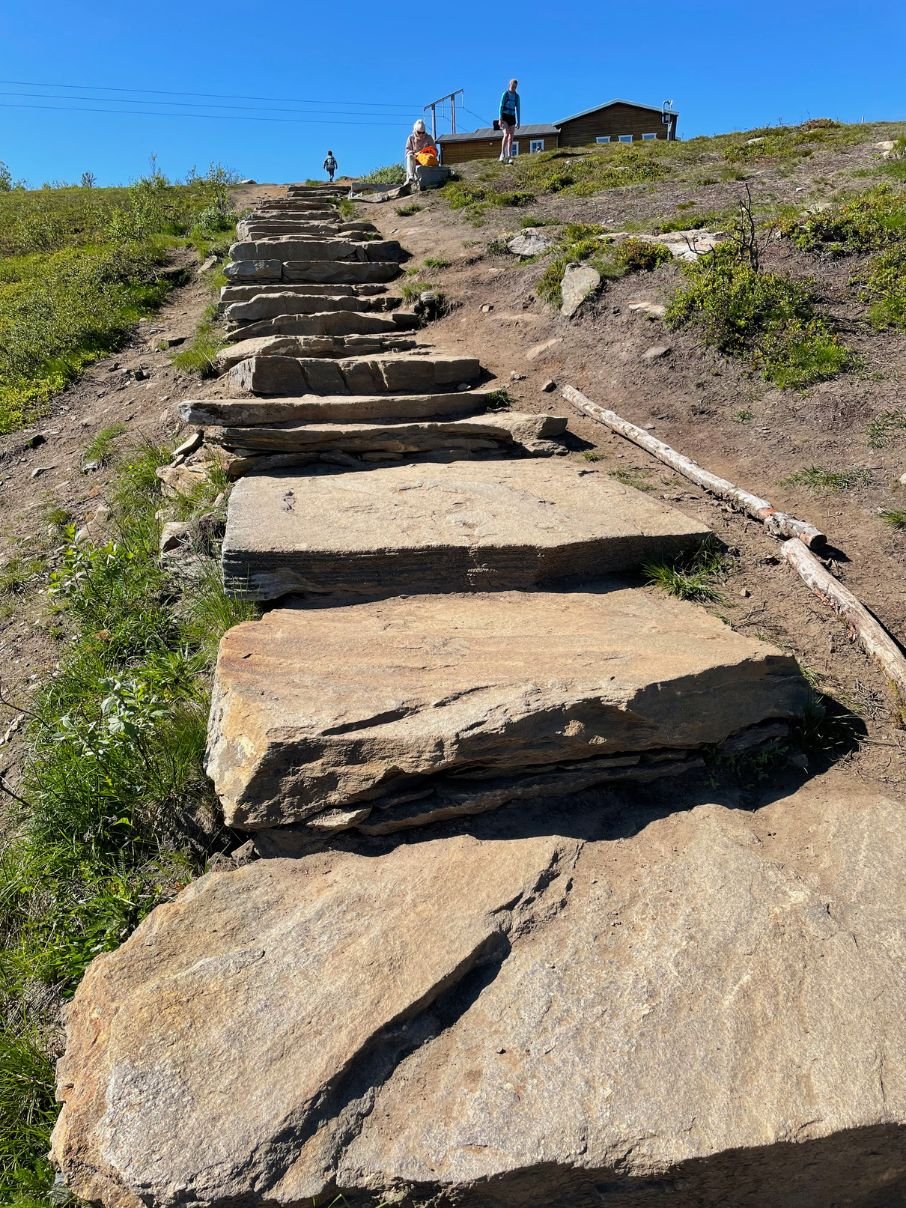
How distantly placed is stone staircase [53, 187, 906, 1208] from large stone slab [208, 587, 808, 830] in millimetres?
16

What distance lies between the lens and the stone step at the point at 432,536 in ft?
15.3

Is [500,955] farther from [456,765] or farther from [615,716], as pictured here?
[615,716]

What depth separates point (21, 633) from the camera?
20.3ft

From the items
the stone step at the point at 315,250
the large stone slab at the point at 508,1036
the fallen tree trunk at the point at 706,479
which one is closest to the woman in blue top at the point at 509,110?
the stone step at the point at 315,250

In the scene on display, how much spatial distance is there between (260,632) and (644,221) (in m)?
10.9

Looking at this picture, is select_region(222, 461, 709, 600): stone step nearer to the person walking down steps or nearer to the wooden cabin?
the person walking down steps

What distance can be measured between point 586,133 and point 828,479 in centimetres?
3541

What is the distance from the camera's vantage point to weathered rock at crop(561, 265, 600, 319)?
9.38m

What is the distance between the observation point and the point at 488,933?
9.23ft

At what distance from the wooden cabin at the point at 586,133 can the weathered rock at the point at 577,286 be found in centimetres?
2630

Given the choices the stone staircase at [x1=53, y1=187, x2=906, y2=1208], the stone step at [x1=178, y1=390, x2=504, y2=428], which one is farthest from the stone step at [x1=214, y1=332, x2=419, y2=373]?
the stone staircase at [x1=53, y1=187, x2=906, y2=1208]

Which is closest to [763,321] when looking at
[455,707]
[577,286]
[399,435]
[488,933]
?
[577,286]

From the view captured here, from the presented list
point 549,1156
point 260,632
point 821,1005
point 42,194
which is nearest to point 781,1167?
point 821,1005

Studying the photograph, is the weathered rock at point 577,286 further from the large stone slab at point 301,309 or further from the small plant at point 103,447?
Result: the small plant at point 103,447
